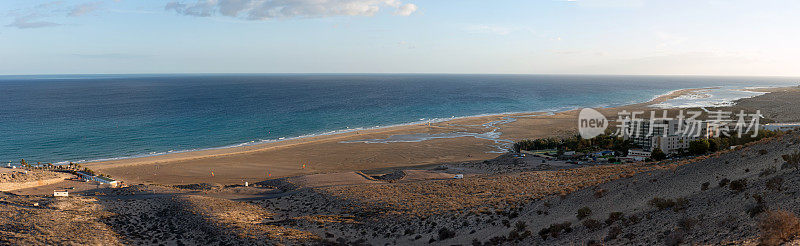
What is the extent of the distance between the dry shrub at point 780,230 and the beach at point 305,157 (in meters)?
37.8

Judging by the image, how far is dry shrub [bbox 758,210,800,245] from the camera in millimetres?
9227

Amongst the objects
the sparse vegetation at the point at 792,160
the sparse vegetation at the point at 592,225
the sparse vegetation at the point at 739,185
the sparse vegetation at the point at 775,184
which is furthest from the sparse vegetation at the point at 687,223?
the sparse vegetation at the point at 792,160

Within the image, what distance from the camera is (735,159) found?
1928 centimetres

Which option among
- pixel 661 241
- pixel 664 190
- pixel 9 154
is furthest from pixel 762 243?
pixel 9 154

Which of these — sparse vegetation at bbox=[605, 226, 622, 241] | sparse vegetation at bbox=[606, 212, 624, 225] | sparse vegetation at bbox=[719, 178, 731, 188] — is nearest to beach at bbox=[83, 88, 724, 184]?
sparse vegetation at bbox=[606, 212, 624, 225]

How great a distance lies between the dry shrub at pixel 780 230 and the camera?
363 inches

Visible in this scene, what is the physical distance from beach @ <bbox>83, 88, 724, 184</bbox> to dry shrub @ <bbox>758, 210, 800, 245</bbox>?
3784 cm

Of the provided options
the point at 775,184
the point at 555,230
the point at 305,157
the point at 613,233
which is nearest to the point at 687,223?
the point at 613,233

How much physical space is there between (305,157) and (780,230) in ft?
153

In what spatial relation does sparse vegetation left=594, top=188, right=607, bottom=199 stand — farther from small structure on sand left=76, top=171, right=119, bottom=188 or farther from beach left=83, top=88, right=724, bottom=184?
small structure on sand left=76, top=171, right=119, bottom=188

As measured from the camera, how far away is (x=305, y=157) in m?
51.3

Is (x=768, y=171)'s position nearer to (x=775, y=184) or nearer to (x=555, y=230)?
(x=775, y=184)

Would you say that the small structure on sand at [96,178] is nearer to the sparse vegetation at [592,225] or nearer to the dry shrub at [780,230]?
the sparse vegetation at [592,225]

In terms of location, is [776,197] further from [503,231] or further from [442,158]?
[442,158]
